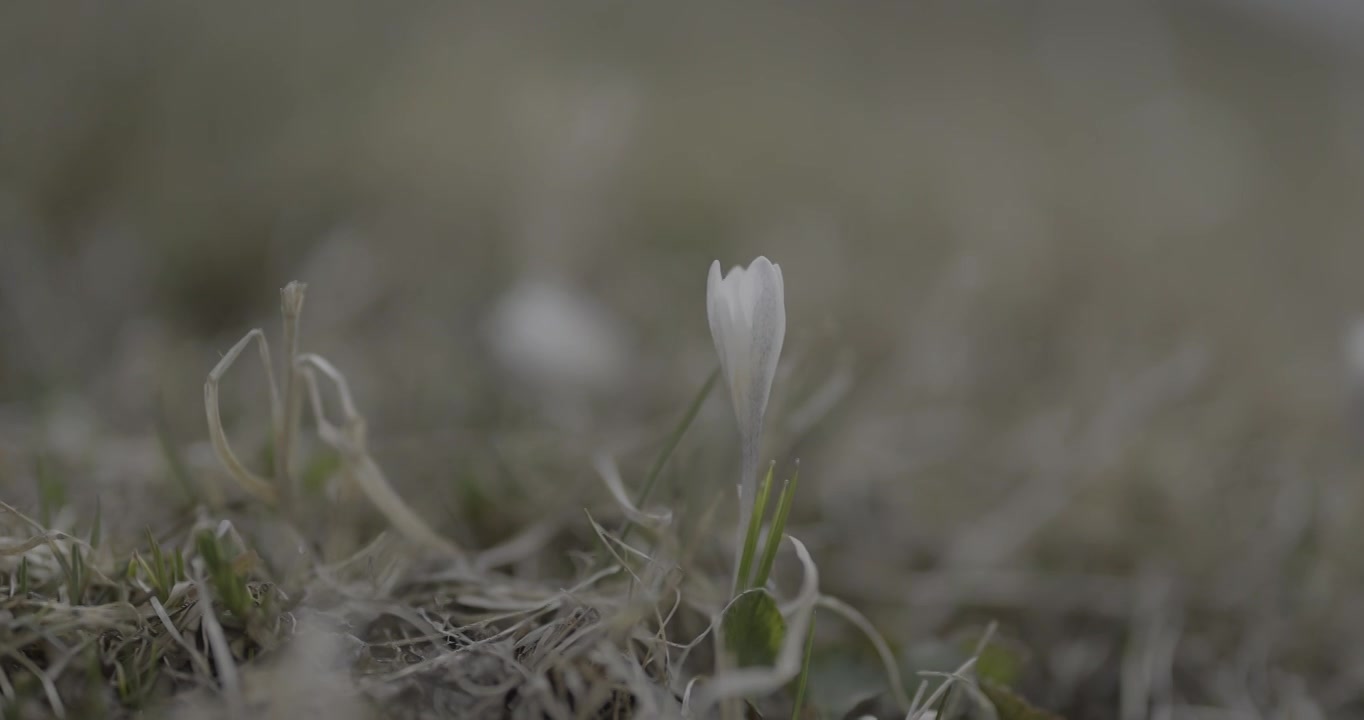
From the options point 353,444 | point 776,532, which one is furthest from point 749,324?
point 353,444

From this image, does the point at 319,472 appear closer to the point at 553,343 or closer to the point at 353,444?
the point at 353,444

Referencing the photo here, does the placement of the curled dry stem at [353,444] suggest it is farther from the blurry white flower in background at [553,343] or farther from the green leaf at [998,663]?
the blurry white flower in background at [553,343]

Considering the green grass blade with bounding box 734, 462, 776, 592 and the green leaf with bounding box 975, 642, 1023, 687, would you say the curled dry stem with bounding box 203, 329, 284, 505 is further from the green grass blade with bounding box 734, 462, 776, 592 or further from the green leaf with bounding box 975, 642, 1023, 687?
the green leaf with bounding box 975, 642, 1023, 687

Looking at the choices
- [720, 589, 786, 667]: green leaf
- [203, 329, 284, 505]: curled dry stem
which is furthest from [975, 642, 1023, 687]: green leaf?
[203, 329, 284, 505]: curled dry stem

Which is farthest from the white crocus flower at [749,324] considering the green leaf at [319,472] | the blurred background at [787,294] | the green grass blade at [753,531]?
the green leaf at [319,472]

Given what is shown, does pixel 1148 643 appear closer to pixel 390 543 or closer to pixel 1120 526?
pixel 1120 526

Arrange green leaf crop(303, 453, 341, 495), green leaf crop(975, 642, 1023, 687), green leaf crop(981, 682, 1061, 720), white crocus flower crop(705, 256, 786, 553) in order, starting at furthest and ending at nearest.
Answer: green leaf crop(303, 453, 341, 495)
green leaf crop(975, 642, 1023, 687)
green leaf crop(981, 682, 1061, 720)
white crocus flower crop(705, 256, 786, 553)
